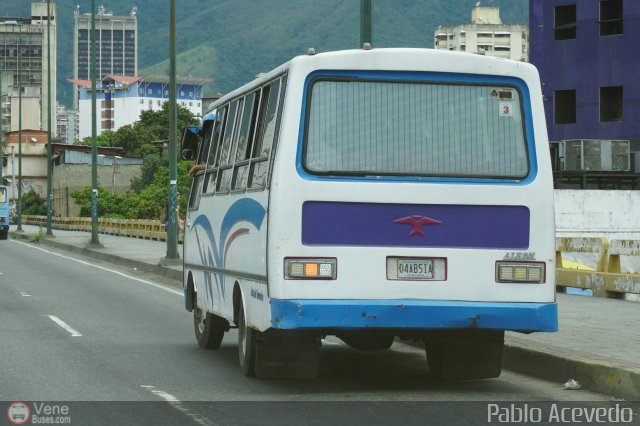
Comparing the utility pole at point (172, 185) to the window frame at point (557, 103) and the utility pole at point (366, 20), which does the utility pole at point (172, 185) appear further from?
the window frame at point (557, 103)

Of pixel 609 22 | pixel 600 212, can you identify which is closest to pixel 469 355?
pixel 600 212

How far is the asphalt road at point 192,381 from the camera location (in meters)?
10.1

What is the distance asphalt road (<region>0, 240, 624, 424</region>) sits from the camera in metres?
10.1

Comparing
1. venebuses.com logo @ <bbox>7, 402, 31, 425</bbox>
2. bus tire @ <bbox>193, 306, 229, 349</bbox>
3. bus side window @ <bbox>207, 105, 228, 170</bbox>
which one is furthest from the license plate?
bus tire @ <bbox>193, 306, 229, 349</bbox>

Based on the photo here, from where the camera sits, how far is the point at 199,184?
15.1 metres

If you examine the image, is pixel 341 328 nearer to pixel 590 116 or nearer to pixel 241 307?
pixel 241 307

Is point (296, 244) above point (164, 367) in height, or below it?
above

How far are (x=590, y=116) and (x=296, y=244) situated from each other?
4569 cm

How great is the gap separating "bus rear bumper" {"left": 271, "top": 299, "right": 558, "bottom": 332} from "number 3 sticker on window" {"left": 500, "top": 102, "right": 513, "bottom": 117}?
1.64 m

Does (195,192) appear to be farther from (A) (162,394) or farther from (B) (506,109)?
(B) (506,109)

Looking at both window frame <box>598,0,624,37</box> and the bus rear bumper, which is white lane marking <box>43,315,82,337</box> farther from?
window frame <box>598,0,624,37</box>

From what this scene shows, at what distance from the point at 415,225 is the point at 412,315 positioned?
0.76 metres

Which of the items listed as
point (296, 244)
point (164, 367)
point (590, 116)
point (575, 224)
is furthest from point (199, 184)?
point (590, 116)

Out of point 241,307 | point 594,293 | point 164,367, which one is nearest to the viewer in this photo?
point 241,307
